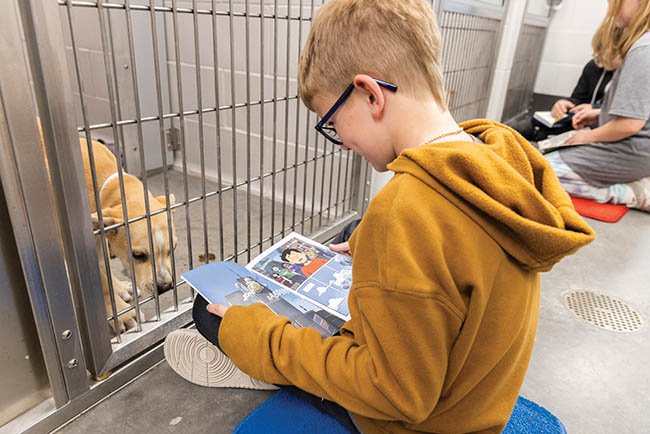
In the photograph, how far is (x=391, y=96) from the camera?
66 cm

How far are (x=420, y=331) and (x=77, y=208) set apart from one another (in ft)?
2.32

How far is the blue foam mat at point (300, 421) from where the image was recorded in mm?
783

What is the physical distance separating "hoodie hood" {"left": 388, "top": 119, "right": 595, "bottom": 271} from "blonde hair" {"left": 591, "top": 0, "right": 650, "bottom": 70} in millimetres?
2210

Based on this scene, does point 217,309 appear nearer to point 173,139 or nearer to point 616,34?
point 173,139

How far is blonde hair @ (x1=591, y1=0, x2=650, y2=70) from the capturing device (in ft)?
7.10

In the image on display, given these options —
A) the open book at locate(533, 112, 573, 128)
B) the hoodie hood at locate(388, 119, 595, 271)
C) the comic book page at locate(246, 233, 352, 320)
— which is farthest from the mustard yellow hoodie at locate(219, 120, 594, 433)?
the open book at locate(533, 112, 573, 128)

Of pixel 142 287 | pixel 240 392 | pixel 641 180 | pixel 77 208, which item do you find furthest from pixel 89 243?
pixel 641 180

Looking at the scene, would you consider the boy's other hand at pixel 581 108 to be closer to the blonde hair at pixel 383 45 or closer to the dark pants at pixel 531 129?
the dark pants at pixel 531 129

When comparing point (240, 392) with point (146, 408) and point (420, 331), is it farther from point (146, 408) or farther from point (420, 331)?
point (420, 331)

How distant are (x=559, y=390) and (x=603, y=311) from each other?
53 centimetres

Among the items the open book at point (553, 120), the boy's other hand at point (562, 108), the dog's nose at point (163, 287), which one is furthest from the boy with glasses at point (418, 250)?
the boy's other hand at point (562, 108)

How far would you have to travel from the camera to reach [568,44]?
12.1 ft

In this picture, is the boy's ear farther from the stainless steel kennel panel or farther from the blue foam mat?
the stainless steel kennel panel

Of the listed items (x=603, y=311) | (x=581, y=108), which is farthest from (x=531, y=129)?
(x=603, y=311)
